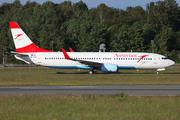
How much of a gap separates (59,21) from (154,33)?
4781 cm

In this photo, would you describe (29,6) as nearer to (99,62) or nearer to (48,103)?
(99,62)

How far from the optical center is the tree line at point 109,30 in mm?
92569

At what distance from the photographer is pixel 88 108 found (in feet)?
44.0

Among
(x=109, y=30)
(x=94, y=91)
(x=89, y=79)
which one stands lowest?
(x=89, y=79)

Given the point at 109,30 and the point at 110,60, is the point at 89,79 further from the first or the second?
the point at 109,30

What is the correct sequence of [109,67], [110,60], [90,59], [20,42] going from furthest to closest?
[20,42] → [90,59] → [110,60] → [109,67]

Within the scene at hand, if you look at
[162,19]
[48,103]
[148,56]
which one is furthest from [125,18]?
[48,103]

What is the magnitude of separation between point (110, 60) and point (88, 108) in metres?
30.5

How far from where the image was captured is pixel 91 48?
93.7m

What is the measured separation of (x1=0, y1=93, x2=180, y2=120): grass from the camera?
1171cm

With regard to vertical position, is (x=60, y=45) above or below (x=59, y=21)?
below

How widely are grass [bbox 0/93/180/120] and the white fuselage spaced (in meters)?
27.4

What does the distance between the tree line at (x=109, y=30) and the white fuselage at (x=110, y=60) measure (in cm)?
3379

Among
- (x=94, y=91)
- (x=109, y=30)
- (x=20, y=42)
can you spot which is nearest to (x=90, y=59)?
(x=20, y=42)
